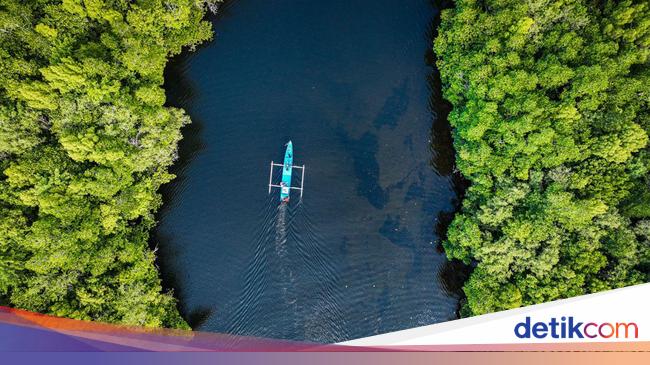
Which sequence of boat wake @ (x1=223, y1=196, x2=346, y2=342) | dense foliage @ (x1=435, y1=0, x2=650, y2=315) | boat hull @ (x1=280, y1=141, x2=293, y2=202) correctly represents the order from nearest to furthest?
dense foliage @ (x1=435, y1=0, x2=650, y2=315) → boat wake @ (x1=223, y1=196, x2=346, y2=342) → boat hull @ (x1=280, y1=141, x2=293, y2=202)

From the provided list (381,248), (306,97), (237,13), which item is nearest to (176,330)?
(381,248)

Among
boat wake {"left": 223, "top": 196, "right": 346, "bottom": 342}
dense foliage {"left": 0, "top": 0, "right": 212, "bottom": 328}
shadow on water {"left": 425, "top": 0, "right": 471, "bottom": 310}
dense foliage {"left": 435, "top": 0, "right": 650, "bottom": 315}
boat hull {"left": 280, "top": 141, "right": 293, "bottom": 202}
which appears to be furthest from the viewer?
shadow on water {"left": 425, "top": 0, "right": 471, "bottom": 310}

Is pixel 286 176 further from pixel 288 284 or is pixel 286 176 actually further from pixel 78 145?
pixel 78 145

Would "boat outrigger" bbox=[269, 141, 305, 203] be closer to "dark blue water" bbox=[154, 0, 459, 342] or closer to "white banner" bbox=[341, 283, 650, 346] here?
"dark blue water" bbox=[154, 0, 459, 342]

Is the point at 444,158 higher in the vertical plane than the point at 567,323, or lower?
higher

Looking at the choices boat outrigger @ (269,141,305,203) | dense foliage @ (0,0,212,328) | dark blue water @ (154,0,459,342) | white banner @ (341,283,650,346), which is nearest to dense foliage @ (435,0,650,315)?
white banner @ (341,283,650,346)

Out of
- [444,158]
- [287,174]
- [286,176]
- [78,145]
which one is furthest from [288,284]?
[78,145]
